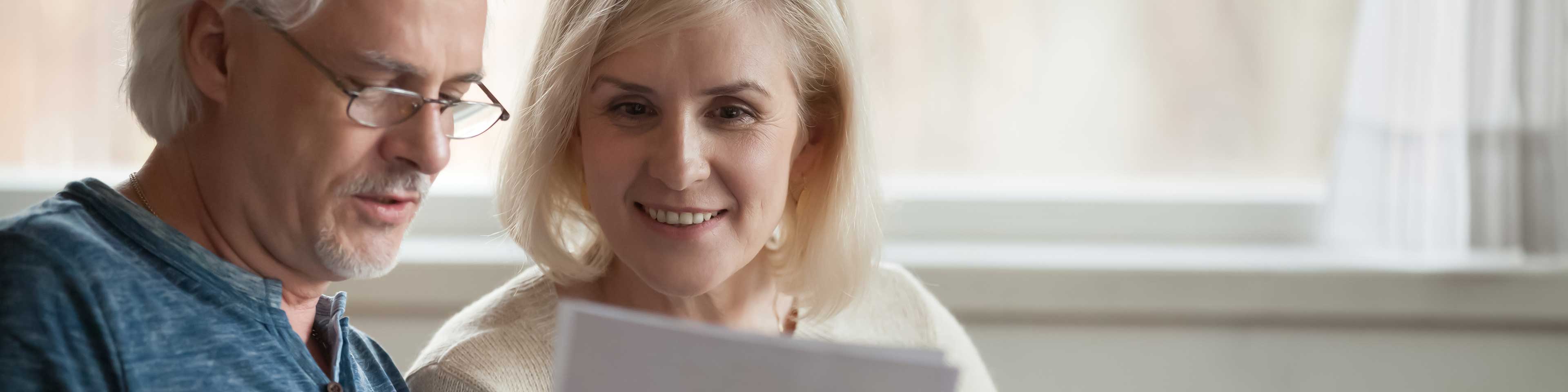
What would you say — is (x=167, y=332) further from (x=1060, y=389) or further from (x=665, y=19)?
(x=1060, y=389)

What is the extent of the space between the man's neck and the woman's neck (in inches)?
17.6

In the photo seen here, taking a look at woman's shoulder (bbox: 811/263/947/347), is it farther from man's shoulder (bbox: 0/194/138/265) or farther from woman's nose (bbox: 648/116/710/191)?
man's shoulder (bbox: 0/194/138/265)

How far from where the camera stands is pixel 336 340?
3.40 feet

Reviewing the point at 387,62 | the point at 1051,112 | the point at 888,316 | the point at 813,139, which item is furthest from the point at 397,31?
the point at 1051,112

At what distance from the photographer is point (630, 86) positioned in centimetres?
111

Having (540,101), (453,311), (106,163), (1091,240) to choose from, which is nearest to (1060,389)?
(1091,240)

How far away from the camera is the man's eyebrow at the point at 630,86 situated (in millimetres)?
1102

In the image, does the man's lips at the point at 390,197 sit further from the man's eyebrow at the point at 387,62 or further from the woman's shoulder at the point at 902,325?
the woman's shoulder at the point at 902,325

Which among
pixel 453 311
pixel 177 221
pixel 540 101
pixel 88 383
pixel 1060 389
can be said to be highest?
pixel 540 101

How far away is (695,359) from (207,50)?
1.68 feet

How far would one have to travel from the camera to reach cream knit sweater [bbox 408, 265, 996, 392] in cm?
117

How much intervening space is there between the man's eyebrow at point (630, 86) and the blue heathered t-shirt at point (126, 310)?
36 cm

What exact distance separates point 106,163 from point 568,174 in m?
1.51

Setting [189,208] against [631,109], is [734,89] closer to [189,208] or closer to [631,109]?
[631,109]
